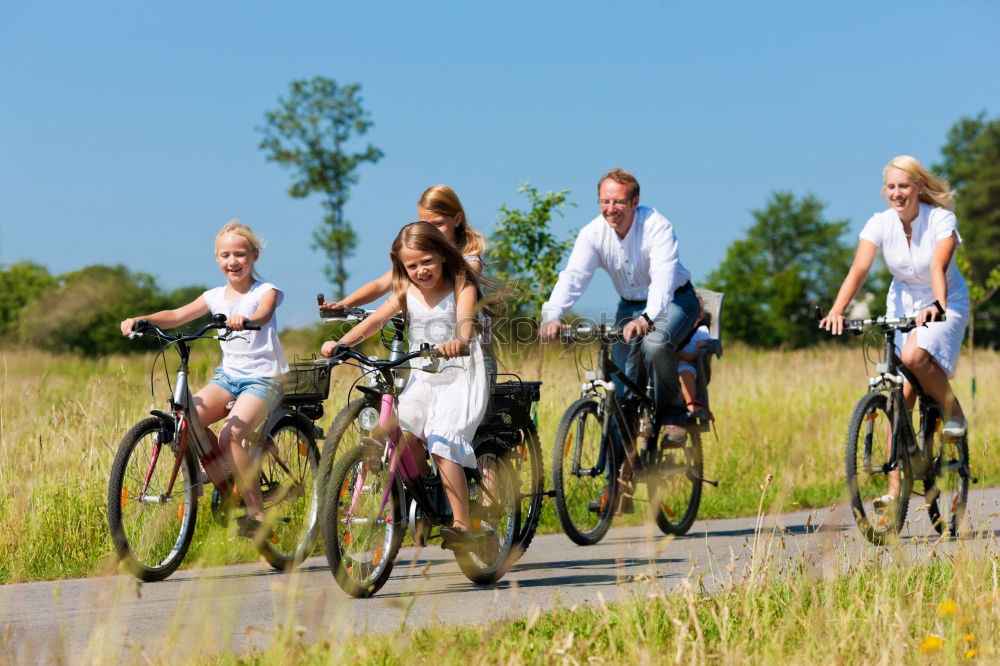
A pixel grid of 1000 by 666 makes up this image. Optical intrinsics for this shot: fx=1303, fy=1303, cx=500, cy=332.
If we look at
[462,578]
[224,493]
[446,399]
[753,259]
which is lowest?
[462,578]

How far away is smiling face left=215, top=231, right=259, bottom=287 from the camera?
6.91m

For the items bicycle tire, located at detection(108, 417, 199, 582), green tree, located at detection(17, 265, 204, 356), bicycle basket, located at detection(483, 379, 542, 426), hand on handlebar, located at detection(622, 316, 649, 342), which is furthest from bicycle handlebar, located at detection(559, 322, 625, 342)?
green tree, located at detection(17, 265, 204, 356)

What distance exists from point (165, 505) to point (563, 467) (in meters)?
2.45

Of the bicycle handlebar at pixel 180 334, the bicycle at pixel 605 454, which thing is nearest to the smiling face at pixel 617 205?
the bicycle at pixel 605 454

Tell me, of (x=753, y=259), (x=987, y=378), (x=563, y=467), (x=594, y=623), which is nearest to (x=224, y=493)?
(x=563, y=467)

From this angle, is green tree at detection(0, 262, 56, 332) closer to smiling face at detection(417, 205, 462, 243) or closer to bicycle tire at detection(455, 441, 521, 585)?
smiling face at detection(417, 205, 462, 243)

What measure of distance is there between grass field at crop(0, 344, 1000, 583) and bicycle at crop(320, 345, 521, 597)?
436 millimetres

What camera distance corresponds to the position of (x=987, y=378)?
18922mm

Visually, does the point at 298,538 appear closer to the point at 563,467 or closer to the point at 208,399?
the point at 208,399

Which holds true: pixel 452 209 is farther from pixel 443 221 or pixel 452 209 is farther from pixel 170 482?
pixel 170 482

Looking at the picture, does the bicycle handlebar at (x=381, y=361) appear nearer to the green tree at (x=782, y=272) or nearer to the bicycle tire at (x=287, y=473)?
the bicycle tire at (x=287, y=473)

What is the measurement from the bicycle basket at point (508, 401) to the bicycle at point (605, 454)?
35.1 inches

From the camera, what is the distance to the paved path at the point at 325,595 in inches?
155

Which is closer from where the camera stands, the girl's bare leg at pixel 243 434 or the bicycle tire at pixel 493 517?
the bicycle tire at pixel 493 517
